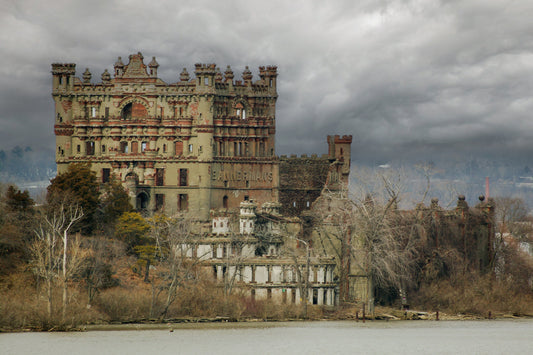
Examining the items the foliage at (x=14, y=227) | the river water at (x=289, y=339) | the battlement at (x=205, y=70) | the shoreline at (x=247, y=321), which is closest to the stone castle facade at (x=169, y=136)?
the battlement at (x=205, y=70)

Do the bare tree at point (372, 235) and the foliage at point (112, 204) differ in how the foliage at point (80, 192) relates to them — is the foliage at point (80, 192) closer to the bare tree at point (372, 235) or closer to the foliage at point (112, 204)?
the foliage at point (112, 204)

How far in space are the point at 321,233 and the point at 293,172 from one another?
2005cm

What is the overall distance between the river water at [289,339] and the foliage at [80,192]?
14.0 m

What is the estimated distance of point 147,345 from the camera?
60.9 metres

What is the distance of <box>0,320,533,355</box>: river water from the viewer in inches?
2346

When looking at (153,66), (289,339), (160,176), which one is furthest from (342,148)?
(289,339)

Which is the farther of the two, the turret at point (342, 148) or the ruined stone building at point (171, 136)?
the turret at point (342, 148)

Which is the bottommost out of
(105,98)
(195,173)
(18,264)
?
(18,264)

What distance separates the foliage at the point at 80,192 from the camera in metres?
75.9

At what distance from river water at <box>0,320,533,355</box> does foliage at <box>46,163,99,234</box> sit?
1400cm

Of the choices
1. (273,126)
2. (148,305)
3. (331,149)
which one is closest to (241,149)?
(273,126)

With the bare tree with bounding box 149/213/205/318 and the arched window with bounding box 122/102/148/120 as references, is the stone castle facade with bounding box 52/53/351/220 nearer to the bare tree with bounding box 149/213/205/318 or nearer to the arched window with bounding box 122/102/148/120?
the arched window with bounding box 122/102/148/120

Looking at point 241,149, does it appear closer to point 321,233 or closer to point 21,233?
point 321,233

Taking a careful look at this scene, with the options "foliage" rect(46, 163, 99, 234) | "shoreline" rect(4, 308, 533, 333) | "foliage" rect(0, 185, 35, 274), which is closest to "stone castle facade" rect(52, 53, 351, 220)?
"foliage" rect(46, 163, 99, 234)
